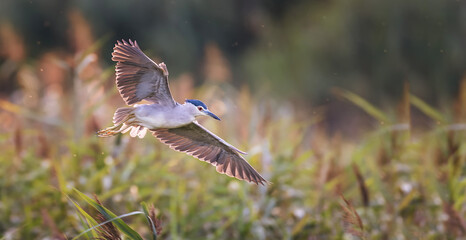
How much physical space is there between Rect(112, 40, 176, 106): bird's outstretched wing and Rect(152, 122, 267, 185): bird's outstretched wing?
0.92ft

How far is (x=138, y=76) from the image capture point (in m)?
1.64

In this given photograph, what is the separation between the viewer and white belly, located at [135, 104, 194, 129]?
58.9 inches

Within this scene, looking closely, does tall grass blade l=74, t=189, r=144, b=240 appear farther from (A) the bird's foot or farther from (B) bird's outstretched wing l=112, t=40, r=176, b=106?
(B) bird's outstretched wing l=112, t=40, r=176, b=106

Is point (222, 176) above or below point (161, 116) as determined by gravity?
above

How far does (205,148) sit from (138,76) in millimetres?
396

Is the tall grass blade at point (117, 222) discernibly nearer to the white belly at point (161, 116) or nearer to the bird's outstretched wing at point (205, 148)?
the bird's outstretched wing at point (205, 148)

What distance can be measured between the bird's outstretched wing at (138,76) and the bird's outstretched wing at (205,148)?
0.28 metres

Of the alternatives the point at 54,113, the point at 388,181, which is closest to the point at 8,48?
the point at 54,113

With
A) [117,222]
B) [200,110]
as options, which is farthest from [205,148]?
[200,110]

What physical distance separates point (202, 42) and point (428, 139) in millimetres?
6883

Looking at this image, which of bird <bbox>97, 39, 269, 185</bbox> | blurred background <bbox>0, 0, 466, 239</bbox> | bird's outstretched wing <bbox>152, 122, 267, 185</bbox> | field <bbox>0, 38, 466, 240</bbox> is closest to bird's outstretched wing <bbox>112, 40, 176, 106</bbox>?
bird <bbox>97, 39, 269, 185</bbox>

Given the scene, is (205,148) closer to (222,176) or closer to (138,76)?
(138,76)

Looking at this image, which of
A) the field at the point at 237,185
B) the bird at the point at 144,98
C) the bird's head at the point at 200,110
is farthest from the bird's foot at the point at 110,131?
the field at the point at 237,185

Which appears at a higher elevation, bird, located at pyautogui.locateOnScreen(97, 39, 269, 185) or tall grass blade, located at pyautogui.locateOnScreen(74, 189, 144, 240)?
bird, located at pyautogui.locateOnScreen(97, 39, 269, 185)
